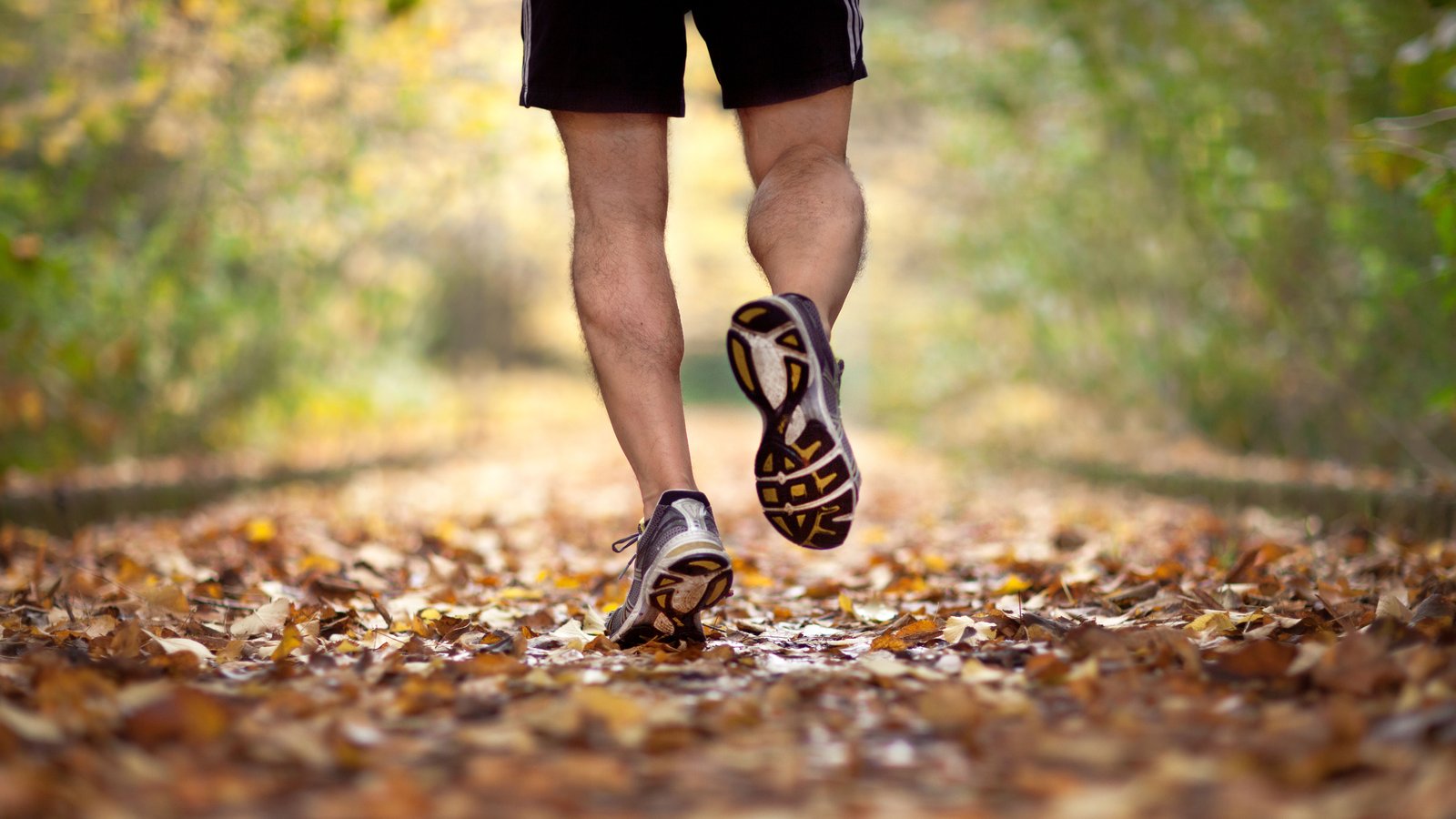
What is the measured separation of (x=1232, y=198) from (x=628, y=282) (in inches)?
176

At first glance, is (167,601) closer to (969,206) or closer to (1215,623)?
(1215,623)

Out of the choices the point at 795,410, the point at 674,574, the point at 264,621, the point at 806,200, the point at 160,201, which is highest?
the point at 160,201

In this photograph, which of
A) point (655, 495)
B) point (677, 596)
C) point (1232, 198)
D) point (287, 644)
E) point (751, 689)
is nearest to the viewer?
point (751, 689)

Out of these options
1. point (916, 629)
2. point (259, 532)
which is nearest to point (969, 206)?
point (259, 532)

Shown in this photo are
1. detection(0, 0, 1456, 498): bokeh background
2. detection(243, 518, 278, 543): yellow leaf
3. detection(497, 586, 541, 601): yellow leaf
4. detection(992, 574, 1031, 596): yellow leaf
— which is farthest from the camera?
detection(0, 0, 1456, 498): bokeh background

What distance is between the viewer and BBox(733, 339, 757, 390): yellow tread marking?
75.9 inches

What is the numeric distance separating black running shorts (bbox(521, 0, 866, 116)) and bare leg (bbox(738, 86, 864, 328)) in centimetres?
5

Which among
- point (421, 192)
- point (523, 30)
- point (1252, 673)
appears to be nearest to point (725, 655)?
point (1252, 673)

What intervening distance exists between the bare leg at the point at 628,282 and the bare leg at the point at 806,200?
170 millimetres

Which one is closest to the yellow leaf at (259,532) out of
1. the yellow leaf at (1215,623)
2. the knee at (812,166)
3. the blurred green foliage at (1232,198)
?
the knee at (812,166)

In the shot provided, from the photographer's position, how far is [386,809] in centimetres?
102

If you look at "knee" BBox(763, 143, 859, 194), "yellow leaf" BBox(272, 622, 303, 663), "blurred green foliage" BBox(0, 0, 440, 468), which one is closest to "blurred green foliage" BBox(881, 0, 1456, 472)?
"knee" BBox(763, 143, 859, 194)

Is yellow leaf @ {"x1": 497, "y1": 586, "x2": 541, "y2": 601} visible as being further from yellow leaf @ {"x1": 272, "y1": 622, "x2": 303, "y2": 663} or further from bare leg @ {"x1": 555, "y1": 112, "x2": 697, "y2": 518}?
yellow leaf @ {"x1": 272, "y1": 622, "x2": 303, "y2": 663}

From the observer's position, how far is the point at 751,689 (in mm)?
1609
